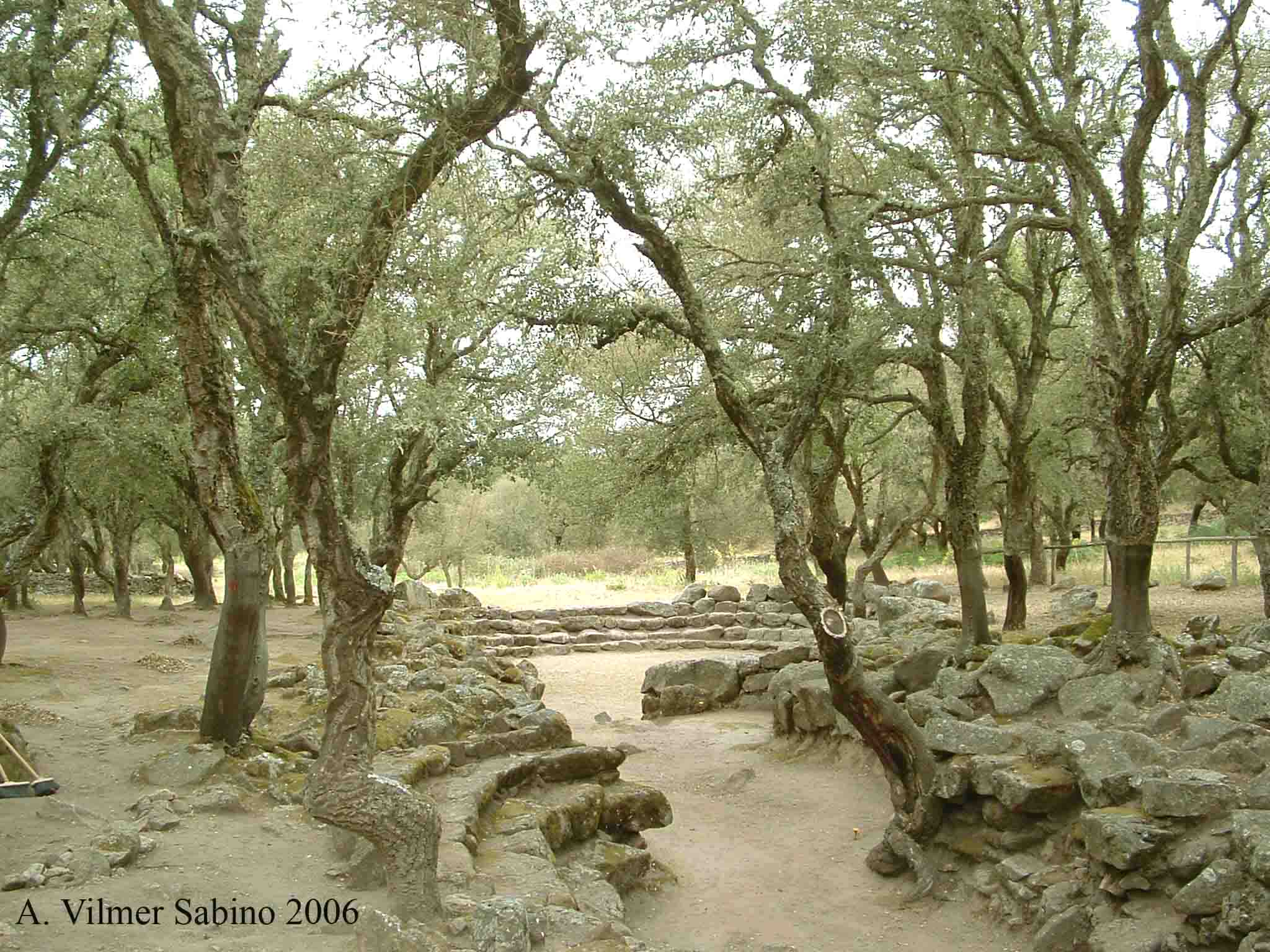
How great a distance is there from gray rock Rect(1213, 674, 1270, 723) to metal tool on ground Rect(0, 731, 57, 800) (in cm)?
900

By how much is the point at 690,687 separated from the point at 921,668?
4.98 metres

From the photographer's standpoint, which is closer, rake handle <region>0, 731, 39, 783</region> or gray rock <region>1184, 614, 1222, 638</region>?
rake handle <region>0, 731, 39, 783</region>

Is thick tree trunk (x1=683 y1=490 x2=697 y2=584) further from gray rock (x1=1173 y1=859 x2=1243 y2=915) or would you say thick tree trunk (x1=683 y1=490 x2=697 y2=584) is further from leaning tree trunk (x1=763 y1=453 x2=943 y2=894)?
gray rock (x1=1173 y1=859 x2=1243 y2=915)

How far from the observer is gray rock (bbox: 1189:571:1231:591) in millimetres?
18297

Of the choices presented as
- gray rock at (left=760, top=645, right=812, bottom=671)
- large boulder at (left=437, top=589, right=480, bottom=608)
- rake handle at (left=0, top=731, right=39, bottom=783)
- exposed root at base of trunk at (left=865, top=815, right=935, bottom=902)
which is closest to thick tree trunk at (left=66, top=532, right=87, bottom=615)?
large boulder at (left=437, top=589, right=480, bottom=608)

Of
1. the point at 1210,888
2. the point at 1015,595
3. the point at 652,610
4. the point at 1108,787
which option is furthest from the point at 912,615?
the point at 1210,888

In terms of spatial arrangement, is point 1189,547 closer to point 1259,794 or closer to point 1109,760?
point 1109,760

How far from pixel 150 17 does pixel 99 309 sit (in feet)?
20.7

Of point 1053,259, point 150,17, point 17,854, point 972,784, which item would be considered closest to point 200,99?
point 150,17

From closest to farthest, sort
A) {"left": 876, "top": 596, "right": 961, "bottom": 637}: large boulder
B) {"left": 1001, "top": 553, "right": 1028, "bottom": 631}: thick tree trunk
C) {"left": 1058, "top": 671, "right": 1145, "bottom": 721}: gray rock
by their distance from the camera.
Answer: {"left": 1058, "top": 671, "right": 1145, "bottom": 721}: gray rock
{"left": 1001, "top": 553, "right": 1028, "bottom": 631}: thick tree trunk
{"left": 876, "top": 596, "right": 961, "bottom": 637}: large boulder

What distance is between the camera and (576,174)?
8.75 meters

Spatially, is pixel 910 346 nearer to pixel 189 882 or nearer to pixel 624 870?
pixel 624 870

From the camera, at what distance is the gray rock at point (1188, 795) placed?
22.3ft

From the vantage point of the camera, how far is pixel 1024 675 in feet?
34.0
